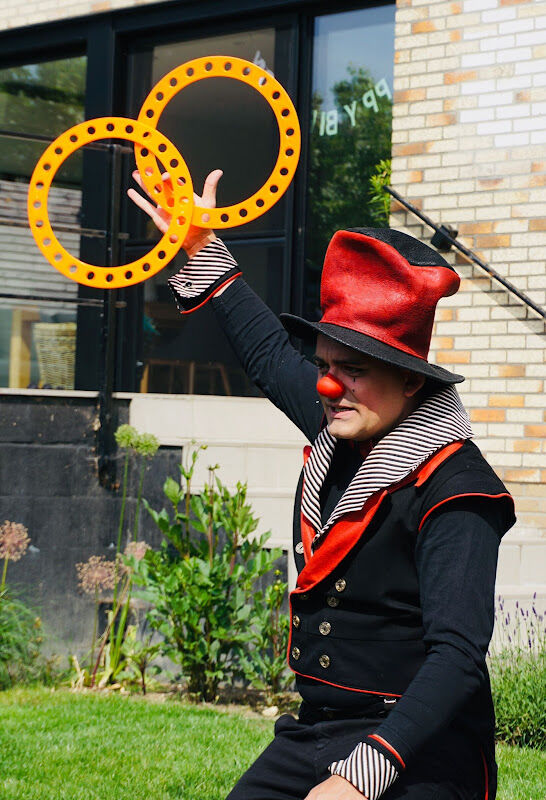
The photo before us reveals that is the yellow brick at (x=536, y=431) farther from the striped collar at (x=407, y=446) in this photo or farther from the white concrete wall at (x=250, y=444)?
the striped collar at (x=407, y=446)

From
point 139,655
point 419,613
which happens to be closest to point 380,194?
point 139,655

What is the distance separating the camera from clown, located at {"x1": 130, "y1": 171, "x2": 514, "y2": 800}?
2.08m

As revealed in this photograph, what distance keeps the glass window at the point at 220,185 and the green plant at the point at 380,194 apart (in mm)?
652

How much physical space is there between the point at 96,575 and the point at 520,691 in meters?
2.52

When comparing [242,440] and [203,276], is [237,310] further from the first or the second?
[242,440]

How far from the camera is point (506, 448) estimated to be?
600 cm

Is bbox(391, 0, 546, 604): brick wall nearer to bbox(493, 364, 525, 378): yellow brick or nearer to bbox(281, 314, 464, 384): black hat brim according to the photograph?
bbox(493, 364, 525, 378): yellow brick

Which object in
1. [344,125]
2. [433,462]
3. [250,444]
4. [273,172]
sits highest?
[344,125]

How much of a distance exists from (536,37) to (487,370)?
189cm

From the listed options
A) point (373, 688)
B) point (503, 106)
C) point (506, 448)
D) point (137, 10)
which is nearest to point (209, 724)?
point (506, 448)

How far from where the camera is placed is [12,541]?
→ 6.03 m

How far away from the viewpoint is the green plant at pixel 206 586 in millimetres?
5406

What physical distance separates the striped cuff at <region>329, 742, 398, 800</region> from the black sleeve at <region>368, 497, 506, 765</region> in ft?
0.10

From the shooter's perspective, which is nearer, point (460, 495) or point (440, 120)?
point (460, 495)
